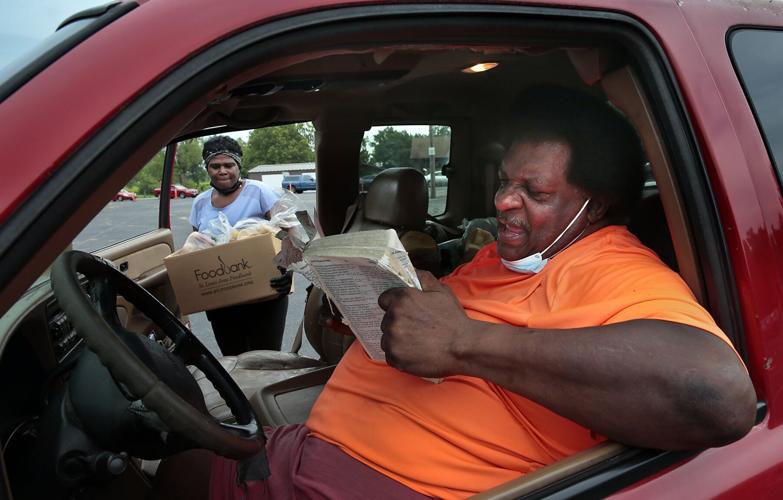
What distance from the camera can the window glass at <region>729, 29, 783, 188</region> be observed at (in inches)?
48.8

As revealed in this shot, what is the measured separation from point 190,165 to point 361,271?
2996 millimetres

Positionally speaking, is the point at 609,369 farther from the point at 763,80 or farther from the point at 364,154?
the point at 364,154

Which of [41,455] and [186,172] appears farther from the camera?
[186,172]

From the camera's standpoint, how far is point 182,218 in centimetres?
503

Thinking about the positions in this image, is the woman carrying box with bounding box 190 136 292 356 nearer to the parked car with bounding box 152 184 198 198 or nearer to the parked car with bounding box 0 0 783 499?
the parked car with bounding box 152 184 198 198

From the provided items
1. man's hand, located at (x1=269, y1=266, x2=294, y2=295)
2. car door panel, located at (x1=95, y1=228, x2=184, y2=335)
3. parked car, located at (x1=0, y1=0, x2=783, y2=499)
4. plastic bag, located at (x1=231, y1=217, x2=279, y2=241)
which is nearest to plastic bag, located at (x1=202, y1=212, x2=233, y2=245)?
plastic bag, located at (x1=231, y1=217, x2=279, y2=241)

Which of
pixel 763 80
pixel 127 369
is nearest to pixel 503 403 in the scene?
pixel 127 369

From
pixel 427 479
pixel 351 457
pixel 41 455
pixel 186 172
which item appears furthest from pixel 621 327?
pixel 186 172

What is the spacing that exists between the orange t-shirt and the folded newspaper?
6.5 inches

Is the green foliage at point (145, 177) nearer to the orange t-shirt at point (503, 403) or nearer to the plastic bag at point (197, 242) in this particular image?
the plastic bag at point (197, 242)

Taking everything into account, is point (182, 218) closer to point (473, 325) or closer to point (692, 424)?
point (473, 325)

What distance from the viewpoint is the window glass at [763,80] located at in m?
1.24

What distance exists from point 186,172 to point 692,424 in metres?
3.53

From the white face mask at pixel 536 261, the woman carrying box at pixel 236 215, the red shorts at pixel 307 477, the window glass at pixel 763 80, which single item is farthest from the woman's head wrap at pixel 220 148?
the window glass at pixel 763 80
